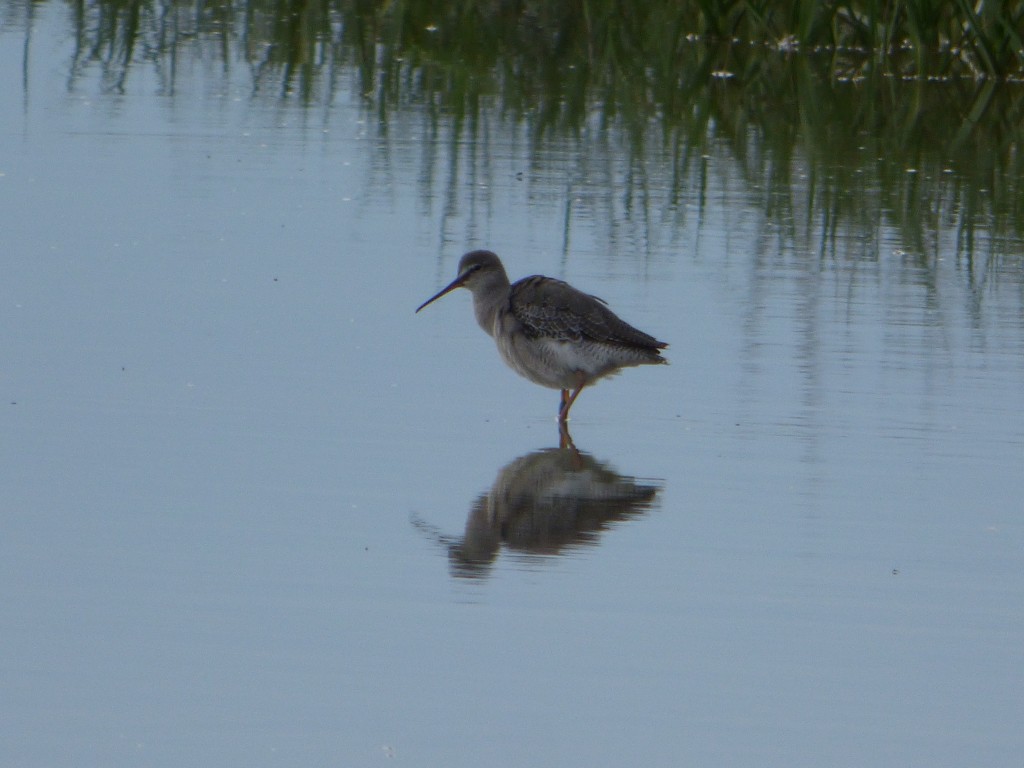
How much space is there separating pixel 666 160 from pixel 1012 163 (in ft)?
7.39

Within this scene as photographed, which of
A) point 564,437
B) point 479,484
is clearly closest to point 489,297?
point 564,437

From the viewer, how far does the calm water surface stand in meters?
4.88

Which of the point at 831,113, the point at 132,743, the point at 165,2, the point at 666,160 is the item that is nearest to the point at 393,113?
the point at 666,160

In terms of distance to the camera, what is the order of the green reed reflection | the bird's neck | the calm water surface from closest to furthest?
the calm water surface
the bird's neck
the green reed reflection

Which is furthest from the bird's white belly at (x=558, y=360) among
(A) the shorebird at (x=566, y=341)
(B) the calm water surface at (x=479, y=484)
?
(B) the calm water surface at (x=479, y=484)

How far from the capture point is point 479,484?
678cm

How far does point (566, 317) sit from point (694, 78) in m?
8.41

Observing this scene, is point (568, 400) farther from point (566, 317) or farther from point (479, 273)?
point (479, 273)

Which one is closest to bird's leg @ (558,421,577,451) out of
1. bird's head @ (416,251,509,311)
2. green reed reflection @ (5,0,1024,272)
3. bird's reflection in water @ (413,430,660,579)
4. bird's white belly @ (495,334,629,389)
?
bird's reflection in water @ (413,430,660,579)

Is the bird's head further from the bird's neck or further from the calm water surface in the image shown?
the calm water surface

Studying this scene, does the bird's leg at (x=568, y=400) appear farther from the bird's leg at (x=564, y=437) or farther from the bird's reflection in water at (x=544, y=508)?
the bird's reflection in water at (x=544, y=508)

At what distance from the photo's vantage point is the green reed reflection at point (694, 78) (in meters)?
12.3

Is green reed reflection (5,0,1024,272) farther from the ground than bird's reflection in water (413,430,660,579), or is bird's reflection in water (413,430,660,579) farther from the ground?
green reed reflection (5,0,1024,272)

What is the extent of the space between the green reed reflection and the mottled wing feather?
10.2ft
